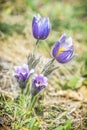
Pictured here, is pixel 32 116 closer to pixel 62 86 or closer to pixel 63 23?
pixel 62 86

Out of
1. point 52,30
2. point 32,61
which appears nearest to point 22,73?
point 32,61

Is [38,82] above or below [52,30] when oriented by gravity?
below

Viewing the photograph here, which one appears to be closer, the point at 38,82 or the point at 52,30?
the point at 38,82

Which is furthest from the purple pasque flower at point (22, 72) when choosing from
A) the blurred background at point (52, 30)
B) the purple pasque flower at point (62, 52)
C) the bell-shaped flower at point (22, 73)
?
the blurred background at point (52, 30)

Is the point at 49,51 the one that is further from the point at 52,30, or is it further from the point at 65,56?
the point at 65,56

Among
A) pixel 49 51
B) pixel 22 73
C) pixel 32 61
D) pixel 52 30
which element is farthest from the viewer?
pixel 52 30

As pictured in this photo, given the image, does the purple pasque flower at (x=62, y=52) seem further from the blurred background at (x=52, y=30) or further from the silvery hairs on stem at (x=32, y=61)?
the blurred background at (x=52, y=30)

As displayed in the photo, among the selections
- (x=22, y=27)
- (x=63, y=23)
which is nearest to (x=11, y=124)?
(x=22, y=27)
